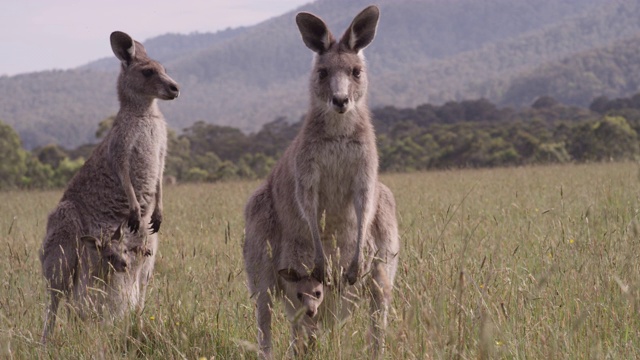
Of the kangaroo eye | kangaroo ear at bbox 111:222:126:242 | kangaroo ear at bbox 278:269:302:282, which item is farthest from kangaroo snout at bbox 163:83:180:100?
kangaroo ear at bbox 278:269:302:282

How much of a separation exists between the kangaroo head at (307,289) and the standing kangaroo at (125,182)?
1437 mm

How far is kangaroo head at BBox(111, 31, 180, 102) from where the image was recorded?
5.53 meters

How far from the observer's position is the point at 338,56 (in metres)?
4.32

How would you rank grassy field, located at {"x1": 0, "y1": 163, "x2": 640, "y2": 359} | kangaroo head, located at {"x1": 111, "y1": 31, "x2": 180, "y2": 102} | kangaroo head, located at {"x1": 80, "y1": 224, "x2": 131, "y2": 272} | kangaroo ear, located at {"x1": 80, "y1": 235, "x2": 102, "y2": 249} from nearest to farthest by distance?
grassy field, located at {"x1": 0, "y1": 163, "x2": 640, "y2": 359} < kangaroo ear, located at {"x1": 80, "y1": 235, "x2": 102, "y2": 249} < kangaroo head, located at {"x1": 80, "y1": 224, "x2": 131, "y2": 272} < kangaroo head, located at {"x1": 111, "y1": 31, "x2": 180, "y2": 102}

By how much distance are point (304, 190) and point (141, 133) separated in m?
1.99

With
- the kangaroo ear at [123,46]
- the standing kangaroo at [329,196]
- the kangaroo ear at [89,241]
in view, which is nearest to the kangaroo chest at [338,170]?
the standing kangaroo at [329,196]

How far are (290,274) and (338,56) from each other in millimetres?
1399

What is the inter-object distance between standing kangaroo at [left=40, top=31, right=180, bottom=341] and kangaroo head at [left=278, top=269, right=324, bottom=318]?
1437 millimetres

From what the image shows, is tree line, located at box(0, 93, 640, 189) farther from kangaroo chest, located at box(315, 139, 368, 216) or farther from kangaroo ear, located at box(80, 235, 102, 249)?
kangaroo chest, located at box(315, 139, 368, 216)

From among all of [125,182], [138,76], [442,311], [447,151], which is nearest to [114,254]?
[125,182]

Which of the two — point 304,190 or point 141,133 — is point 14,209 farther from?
point 304,190

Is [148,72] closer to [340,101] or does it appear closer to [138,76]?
[138,76]

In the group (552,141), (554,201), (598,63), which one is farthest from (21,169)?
(598,63)

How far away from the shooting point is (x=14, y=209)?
1330 centimetres
